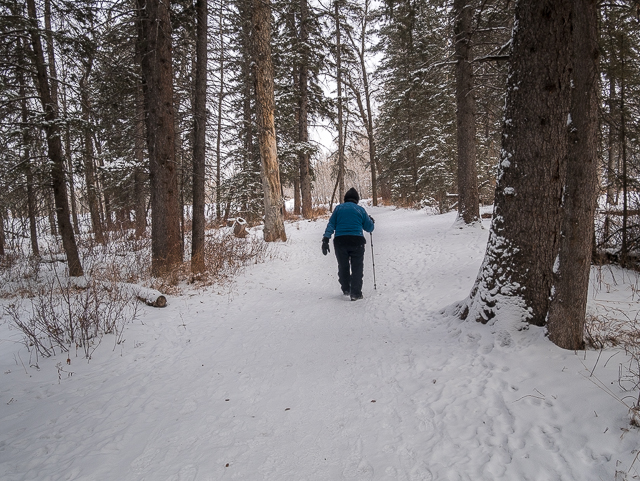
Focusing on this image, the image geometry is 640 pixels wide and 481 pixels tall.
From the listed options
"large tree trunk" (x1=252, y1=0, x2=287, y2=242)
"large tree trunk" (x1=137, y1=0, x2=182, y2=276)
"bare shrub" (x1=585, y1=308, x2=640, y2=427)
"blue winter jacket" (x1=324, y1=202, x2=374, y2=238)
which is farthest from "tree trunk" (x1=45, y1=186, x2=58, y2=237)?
"bare shrub" (x1=585, y1=308, x2=640, y2=427)

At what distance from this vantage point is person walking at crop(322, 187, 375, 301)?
5852 mm

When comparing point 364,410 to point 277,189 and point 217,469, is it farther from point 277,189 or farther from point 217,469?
point 277,189

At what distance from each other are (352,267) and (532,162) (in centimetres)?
344

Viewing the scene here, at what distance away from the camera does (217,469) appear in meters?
2.08

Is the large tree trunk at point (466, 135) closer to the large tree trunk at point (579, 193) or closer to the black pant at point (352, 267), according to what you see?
the black pant at point (352, 267)

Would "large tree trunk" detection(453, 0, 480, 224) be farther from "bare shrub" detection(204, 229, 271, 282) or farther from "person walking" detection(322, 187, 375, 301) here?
"bare shrub" detection(204, 229, 271, 282)

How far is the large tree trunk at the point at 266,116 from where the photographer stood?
9703mm

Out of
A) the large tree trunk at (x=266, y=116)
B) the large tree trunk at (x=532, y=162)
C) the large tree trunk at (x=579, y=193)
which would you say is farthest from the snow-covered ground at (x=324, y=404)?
the large tree trunk at (x=266, y=116)

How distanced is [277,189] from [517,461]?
9.79m

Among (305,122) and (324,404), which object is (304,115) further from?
(324,404)

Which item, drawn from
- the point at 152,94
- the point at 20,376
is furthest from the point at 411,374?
the point at 152,94

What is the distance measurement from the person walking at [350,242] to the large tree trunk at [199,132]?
3573 millimetres

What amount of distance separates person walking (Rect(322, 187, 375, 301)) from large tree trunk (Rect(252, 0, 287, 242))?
5.09 m

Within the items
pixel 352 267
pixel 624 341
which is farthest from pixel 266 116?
pixel 624 341
